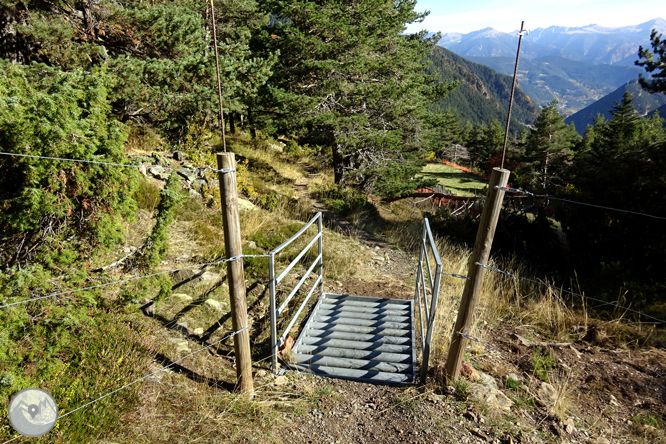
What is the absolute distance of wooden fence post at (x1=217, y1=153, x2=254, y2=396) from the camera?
2.95m

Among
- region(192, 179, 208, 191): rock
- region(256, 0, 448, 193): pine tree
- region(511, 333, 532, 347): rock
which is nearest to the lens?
region(511, 333, 532, 347): rock

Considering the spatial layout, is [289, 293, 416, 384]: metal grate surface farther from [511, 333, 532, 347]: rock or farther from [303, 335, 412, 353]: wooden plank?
[511, 333, 532, 347]: rock

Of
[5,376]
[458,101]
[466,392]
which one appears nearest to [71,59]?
[5,376]

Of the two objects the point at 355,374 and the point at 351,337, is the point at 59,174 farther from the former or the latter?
the point at 351,337

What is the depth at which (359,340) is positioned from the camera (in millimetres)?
4707

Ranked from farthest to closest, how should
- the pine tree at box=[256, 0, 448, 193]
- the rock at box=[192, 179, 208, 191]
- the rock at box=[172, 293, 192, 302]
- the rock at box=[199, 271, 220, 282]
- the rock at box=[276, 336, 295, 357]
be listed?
the pine tree at box=[256, 0, 448, 193] → the rock at box=[192, 179, 208, 191] → the rock at box=[199, 271, 220, 282] → the rock at box=[172, 293, 192, 302] → the rock at box=[276, 336, 295, 357]

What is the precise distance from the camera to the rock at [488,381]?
3691 millimetres

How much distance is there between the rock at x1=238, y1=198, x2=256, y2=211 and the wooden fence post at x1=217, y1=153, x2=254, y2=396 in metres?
5.61

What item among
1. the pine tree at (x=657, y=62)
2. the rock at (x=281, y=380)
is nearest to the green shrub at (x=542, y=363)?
the rock at (x=281, y=380)

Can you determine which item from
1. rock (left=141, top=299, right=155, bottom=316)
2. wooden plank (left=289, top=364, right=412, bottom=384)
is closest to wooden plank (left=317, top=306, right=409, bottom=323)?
wooden plank (left=289, top=364, right=412, bottom=384)

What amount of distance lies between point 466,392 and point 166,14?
8568 mm

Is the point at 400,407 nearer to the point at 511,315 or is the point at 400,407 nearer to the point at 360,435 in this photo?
the point at 360,435

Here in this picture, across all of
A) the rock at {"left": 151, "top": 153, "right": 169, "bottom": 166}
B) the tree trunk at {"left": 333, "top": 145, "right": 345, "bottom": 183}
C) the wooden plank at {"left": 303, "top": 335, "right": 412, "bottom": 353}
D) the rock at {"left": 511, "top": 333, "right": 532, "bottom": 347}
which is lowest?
the rock at {"left": 511, "top": 333, "right": 532, "bottom": 347}

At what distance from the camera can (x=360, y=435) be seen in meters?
3.12
